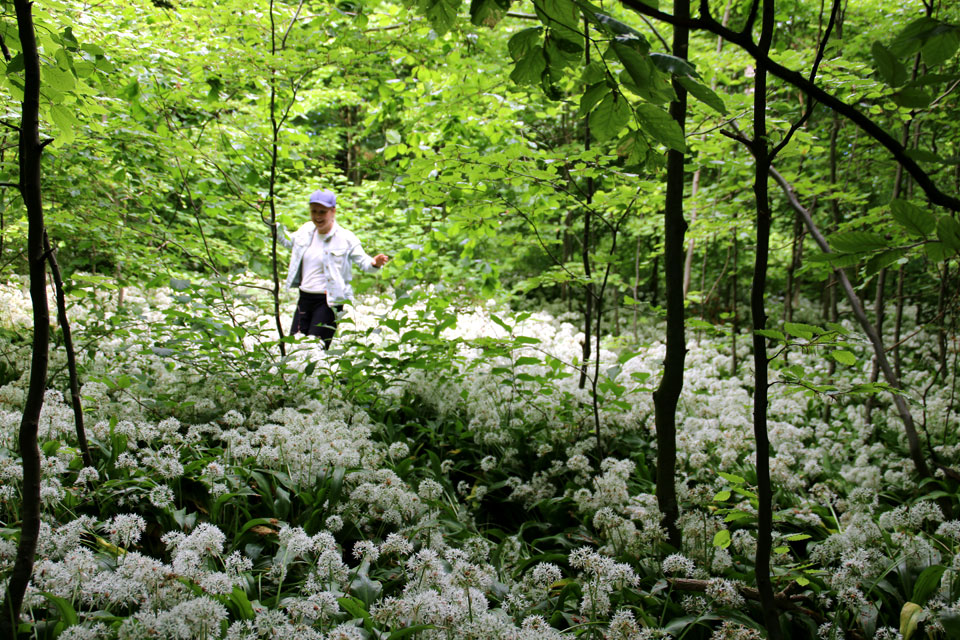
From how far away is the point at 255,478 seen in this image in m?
2.83

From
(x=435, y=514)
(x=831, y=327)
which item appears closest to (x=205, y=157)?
(x=435, y=514)

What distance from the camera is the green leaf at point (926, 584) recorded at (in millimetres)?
2221

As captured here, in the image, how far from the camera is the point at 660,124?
48.2 inches

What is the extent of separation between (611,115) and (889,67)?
0.51m

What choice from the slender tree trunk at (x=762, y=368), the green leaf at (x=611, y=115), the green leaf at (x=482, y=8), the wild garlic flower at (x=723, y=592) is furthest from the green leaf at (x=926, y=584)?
the green leaf at (x=482, y=8)

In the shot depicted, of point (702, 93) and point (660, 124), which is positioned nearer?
point (702, 93)

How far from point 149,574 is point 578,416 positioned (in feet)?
9.92

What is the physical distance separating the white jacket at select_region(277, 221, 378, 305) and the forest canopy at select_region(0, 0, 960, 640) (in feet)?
0.31

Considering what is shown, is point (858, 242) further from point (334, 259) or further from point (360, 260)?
point (334, 259)

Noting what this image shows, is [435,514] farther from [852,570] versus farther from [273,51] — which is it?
[273,51]

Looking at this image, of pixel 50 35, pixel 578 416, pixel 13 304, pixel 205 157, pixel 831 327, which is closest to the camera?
pixel 50 35

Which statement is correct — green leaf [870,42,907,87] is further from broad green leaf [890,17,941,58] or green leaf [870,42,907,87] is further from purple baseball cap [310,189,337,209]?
purple baseball cap [310,189,337,209]

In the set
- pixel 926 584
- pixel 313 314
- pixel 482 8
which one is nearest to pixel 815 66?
pixel 482 8

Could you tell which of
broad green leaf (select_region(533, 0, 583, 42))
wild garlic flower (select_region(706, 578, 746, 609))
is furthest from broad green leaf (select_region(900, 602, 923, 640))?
broad green leaf (select_region(533, 0, 583, 42))
